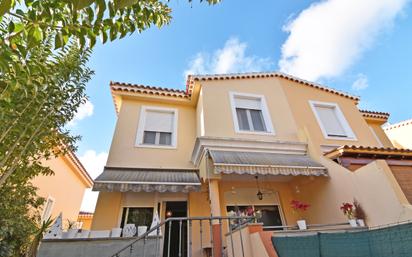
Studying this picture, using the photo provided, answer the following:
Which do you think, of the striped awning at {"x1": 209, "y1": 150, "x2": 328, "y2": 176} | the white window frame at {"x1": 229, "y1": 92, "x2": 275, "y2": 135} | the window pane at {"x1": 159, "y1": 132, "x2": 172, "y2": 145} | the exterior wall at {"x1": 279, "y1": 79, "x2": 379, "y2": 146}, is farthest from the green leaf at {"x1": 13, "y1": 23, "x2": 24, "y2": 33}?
the exterior wall at {"x1": 279, "y1": 79, "x2": 379, "y2": 146}

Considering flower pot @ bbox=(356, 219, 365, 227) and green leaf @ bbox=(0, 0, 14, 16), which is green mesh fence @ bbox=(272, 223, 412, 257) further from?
green leaf @ bbox=(0, 0, 14, 16)

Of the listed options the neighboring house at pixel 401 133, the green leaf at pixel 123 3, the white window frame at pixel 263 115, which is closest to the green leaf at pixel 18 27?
the green leaf at pixel 123 3

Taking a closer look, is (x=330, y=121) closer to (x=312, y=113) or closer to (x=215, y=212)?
(x=312, y=113)

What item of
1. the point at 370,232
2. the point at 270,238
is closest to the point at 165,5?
the point at 270,238

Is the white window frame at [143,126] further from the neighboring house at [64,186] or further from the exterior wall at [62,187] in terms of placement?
the exterior wall at [62,187]

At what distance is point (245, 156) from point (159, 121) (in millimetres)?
6838

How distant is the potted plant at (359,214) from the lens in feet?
27.9

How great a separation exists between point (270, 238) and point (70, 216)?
19.8 meters

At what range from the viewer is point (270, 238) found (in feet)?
20.2

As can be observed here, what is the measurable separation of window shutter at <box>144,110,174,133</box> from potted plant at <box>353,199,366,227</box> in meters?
11.1

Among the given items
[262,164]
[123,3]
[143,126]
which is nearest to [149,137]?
[143,126]

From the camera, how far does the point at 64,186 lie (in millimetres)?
17219

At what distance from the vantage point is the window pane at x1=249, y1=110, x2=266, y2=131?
44.0 ft

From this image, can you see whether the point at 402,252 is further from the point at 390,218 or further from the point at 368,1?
the point at 368,1
